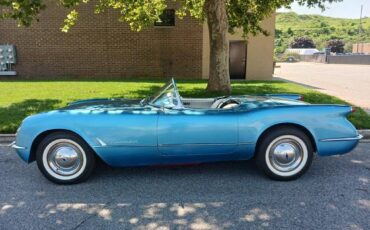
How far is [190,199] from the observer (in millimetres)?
3527

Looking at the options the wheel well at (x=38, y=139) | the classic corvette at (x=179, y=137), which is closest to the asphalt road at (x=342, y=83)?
the classic corvette at (x=179, y=137)

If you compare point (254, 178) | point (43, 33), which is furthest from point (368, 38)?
point (254, 178)

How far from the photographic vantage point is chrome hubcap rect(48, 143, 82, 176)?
12.6ft

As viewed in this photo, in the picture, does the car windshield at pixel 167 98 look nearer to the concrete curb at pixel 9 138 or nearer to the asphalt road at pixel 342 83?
the concrete curb at pixel 9 138

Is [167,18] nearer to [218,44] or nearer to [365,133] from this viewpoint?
[218,44]

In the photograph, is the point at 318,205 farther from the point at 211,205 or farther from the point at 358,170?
the point at 358,170

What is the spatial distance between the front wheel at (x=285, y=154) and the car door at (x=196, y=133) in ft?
1.24

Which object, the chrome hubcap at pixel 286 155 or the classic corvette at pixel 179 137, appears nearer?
the classic corvette at pixel 179 137

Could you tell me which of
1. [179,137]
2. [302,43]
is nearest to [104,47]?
[179,137]

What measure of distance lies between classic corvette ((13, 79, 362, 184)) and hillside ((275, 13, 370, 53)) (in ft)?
309

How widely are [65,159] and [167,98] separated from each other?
4.41ft

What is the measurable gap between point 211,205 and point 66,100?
667cm

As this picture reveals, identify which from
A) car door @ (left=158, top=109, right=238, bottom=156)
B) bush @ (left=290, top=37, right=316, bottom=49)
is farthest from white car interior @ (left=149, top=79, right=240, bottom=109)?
bush @ (left=290, top=37, right=316, bottom=49)

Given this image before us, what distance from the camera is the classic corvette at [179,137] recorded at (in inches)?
148
